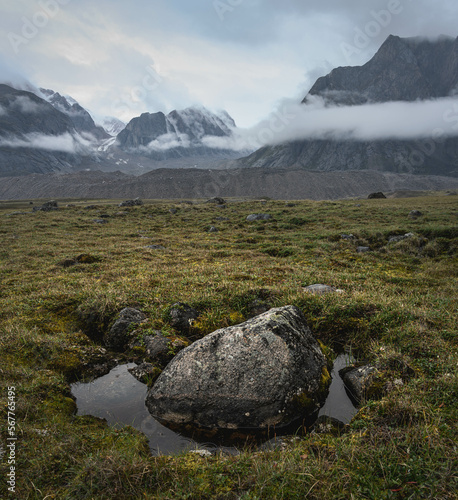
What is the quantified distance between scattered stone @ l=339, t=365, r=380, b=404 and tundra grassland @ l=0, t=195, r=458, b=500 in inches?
10.5

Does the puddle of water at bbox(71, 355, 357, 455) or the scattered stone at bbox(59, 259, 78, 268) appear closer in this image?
the puddle of water at bbox(71, 355, 357, 455)

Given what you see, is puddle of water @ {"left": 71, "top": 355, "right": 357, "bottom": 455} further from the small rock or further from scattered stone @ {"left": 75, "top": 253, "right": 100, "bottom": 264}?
scattered stone @ {"left": 75, "top": 253, "right": 100, "bottom": 264}

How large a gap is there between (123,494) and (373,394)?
5.10 metres

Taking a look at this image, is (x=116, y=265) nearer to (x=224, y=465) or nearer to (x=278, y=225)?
(x=224, y=465)

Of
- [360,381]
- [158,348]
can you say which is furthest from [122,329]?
[360,381]

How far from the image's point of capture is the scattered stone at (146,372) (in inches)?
294

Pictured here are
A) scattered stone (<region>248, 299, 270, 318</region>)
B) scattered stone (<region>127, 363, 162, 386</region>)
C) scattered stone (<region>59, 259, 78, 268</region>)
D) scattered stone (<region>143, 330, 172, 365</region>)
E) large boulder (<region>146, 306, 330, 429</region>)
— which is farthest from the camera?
scattered stone (<region>59, 259, 78, 268</region>)

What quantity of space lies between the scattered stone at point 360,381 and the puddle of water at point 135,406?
181mm

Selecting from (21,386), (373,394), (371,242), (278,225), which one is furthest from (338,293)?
(278,225)

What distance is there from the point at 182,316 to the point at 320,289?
5425 millimetres

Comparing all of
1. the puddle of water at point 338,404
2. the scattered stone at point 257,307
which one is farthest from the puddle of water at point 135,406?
the scattered stone at point 257,307

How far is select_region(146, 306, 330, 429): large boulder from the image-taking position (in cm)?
612

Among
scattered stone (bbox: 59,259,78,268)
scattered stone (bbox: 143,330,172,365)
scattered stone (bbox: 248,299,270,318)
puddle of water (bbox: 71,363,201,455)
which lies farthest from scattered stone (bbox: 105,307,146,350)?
scattered stone (bbox: 59,259,78,268)

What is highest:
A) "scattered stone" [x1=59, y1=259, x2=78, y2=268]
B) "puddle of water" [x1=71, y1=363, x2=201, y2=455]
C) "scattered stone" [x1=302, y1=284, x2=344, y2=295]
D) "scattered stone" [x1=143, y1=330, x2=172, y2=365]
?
"scattered stone" [x1=302, y1=284, x2=344, y2=295]
